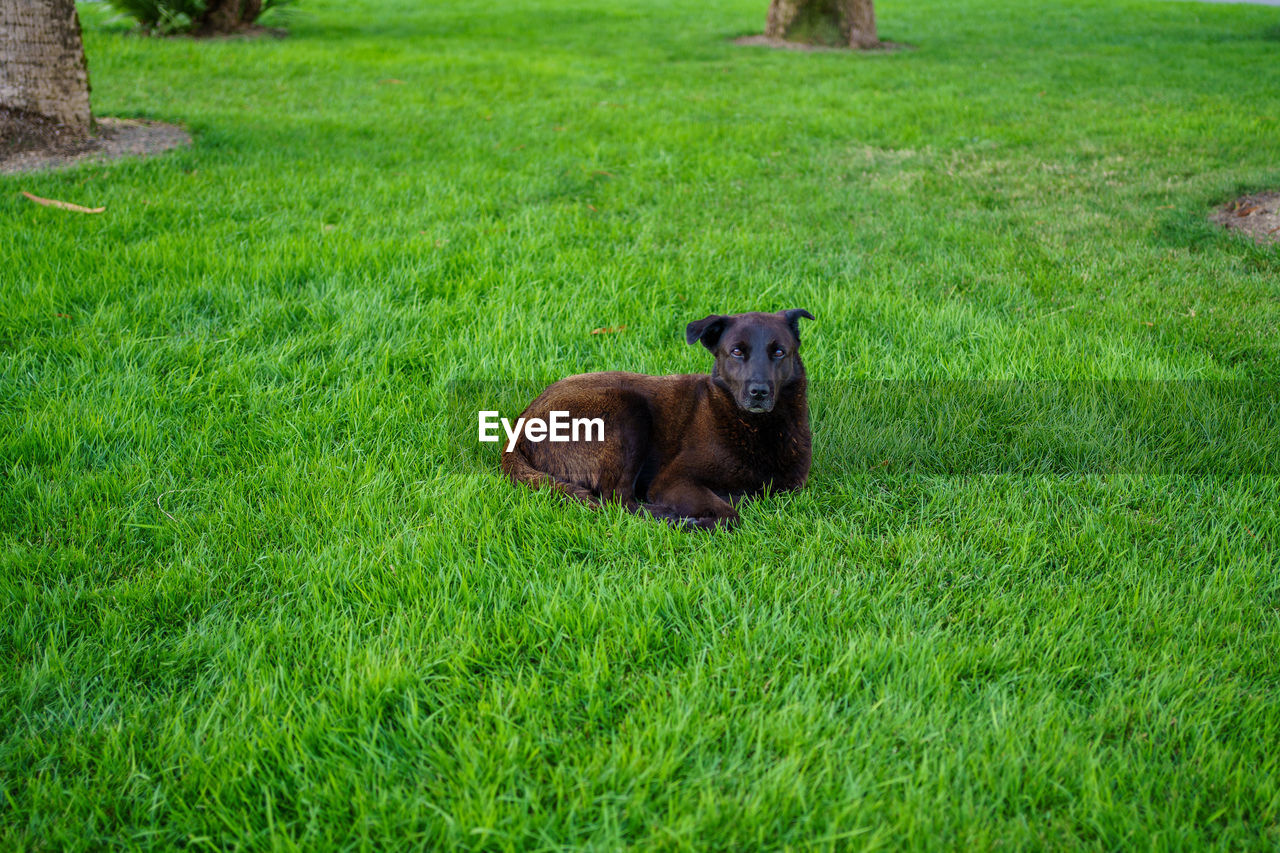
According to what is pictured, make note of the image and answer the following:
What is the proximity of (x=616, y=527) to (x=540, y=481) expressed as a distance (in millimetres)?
487

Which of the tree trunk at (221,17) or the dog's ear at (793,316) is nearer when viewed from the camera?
the dog's ear at (793,316)

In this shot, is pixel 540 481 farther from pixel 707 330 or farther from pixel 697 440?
pixel 707 330

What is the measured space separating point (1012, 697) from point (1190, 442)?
2252 millimetres

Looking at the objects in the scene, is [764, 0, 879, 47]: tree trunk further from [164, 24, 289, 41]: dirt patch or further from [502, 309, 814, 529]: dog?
[502, 309, 814, 529]: dog

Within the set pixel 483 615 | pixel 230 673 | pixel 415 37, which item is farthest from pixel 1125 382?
pixel 415 37

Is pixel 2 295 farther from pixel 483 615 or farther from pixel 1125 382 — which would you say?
pixel 1125 382

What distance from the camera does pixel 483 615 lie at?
2879 mm

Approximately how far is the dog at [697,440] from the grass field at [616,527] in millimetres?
198

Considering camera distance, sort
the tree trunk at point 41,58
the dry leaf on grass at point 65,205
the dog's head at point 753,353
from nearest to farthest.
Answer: the dog's head at point 753,353 → the dry leaf on grass at point 65,205 → the tree trunk at point 41,58

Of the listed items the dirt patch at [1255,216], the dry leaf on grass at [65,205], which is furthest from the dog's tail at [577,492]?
the dirt patch at [1255,216]

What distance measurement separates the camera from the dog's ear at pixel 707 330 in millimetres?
3592

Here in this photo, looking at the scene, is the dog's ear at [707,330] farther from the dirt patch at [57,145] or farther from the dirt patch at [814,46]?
the dirt patch at [814,46]

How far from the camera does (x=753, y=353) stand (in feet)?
11.6

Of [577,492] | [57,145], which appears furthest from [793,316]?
[57,145]
